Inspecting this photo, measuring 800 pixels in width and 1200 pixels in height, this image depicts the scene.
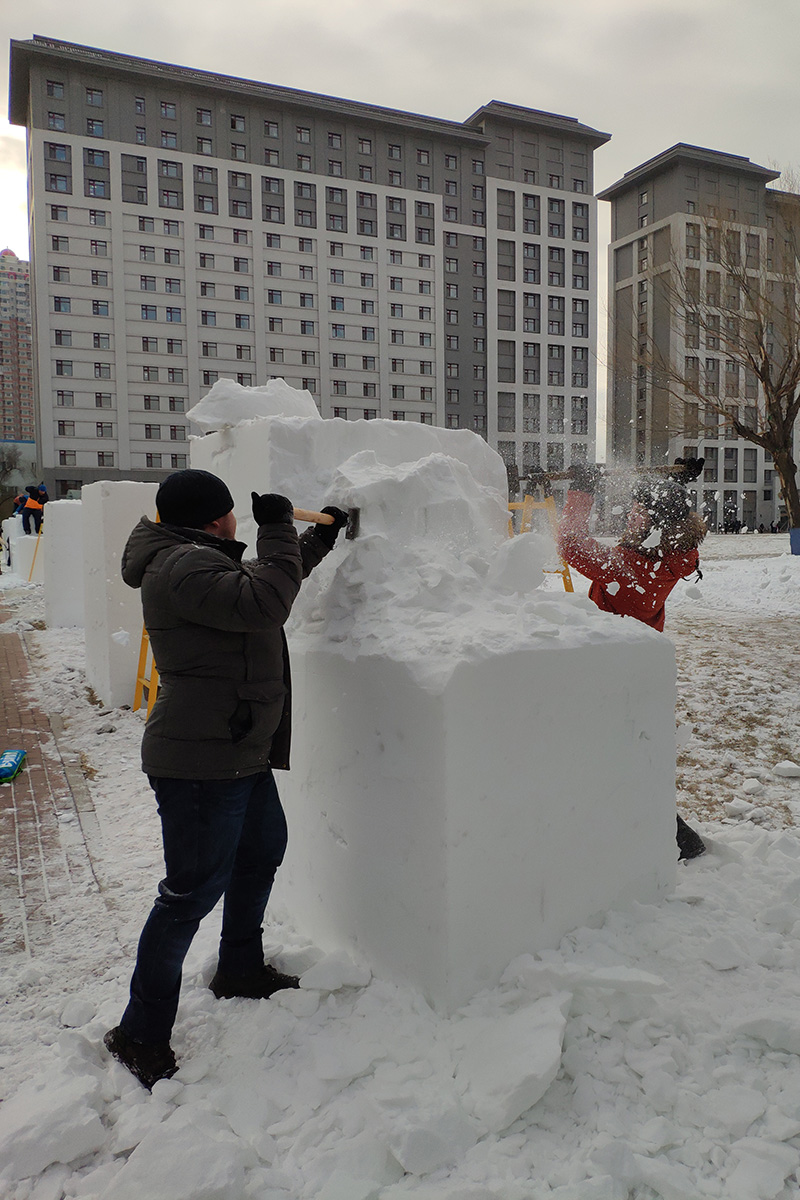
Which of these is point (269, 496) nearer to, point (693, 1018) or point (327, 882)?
point (327, 882)

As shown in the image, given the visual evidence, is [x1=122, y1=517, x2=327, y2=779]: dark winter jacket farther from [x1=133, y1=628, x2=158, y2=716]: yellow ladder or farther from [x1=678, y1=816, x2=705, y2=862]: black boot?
[x1=133, y1=628, x2=158, y2=716]: yellow ladder

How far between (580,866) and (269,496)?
5.28 feet

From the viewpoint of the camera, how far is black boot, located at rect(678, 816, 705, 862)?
3.30 m

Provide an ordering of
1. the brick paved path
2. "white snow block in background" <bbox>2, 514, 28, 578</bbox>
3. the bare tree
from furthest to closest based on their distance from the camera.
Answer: "white snow block in background" <bbox>2, 514, 28, 578</bbox>, the bare tree, the brick paved path

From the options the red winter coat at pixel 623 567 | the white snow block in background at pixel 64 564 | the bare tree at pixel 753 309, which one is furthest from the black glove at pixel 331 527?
the bare tree at pixel 753 309

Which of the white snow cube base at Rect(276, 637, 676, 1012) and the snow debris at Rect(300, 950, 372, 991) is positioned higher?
the white snow cube base at Rect(276, 637, 676, 1012)

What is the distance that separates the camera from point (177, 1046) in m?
2.31

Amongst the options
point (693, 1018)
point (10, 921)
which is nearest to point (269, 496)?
point (693, 1018)

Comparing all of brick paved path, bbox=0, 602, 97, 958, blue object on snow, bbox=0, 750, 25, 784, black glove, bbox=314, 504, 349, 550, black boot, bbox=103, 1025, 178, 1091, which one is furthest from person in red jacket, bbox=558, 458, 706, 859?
blue object on snow, bbox=0, 750, 25, 784

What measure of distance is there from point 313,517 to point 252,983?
156cm

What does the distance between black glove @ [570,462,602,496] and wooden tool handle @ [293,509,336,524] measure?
1708 millimetres

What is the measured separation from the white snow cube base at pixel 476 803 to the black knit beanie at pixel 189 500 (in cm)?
65

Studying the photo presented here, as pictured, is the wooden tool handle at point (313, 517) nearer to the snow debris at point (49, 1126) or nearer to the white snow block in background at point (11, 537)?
the snow debris at point (49, 1126)

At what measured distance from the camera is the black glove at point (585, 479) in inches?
153
